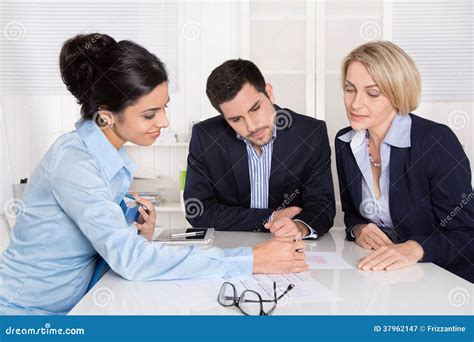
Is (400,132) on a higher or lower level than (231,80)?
lower

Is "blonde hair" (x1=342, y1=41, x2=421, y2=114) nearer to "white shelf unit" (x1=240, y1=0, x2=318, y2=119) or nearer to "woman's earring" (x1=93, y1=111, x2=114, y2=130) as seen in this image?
"woman's earring" (x1=93, y1=111, x2=114, y2=130)

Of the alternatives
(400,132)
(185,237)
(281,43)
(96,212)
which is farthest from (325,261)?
(281,43)

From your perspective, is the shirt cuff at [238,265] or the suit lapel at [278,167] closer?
the shirt cuff at [238,265]

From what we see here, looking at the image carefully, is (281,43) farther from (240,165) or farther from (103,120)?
(103,120)

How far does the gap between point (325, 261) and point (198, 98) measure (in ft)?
10.4

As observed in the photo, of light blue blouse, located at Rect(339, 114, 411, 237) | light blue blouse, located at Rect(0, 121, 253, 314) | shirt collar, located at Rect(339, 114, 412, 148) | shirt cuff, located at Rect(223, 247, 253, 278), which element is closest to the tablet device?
light blue blouse, located at Rect(0, 121, 253, 314)

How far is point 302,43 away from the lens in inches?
180

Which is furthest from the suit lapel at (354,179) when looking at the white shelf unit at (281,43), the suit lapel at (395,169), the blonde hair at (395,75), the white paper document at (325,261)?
the white shelf unit at (281,43)

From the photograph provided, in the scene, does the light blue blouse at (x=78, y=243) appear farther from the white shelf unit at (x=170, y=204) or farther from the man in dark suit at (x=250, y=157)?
the white shelf unit at (x=170, y=204)

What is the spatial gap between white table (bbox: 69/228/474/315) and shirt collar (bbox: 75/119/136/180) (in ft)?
1.12

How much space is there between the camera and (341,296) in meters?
1.54

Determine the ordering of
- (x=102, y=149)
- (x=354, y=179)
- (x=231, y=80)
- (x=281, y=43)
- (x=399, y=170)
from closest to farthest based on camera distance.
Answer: (x=102, y=149) < (x=399, y=170) < (x=354, y=179) < (x=231, y=80) < (x=281, y=43)

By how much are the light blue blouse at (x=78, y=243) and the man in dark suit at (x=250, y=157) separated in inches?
32.9

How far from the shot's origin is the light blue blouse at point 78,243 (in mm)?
1697
